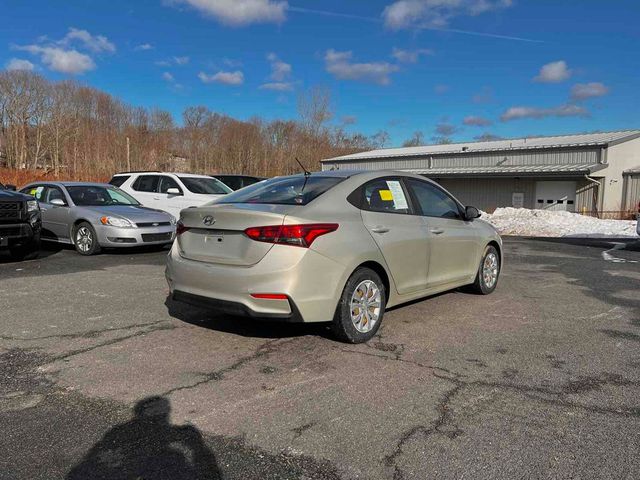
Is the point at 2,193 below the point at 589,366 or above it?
above

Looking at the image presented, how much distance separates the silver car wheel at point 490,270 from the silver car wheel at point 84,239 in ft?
25.6

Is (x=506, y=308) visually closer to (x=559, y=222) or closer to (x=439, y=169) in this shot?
(x=559, y=222)

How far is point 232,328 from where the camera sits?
5.24 meters

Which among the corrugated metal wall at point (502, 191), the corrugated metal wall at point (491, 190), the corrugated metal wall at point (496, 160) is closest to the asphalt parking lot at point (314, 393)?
the corrugated metal wall at point (496, 160)

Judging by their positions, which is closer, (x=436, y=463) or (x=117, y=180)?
(x=436, y=463)

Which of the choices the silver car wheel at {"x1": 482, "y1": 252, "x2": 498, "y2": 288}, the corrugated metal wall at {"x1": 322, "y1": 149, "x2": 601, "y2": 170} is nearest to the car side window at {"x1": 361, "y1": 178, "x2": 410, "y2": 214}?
the silver car wheel at {"x1": 482, "y1": 252, "x2": 498, "y2": 288}

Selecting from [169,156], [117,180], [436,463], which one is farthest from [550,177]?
[169,156]

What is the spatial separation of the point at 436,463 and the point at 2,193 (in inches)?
365

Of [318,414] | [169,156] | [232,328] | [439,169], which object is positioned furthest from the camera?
[169,156]

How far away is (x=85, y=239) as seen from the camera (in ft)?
34.6

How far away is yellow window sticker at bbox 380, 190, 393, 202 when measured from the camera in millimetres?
5250

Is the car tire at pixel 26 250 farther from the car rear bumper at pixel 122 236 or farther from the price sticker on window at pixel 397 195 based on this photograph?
the price sticker on window at pixel 397 195

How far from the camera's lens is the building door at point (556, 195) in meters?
31.3

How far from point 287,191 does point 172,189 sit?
339 inches
